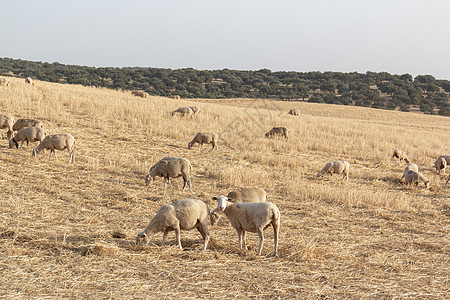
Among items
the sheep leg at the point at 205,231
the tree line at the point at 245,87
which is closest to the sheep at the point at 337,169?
the sheep leg at the point at 205,231

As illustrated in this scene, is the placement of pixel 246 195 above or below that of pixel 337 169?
above

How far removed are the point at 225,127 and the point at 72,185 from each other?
14669mm

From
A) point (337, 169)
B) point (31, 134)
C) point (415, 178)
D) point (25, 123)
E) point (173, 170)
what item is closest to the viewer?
point (173, 170)

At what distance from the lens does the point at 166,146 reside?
18531mm

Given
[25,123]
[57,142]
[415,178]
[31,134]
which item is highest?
[25,123]

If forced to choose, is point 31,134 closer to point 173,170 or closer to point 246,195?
point 173,170

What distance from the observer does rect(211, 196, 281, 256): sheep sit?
715 cm

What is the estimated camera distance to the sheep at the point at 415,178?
1534 centimetres

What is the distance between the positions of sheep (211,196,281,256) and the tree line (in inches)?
2693

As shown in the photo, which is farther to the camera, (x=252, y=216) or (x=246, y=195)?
(x=246, y=195)

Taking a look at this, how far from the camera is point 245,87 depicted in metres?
86.9

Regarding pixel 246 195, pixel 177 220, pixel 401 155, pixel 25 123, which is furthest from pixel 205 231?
pixel 401 155

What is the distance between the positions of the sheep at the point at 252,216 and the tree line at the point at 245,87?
68408 mm

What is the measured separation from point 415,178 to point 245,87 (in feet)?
240
